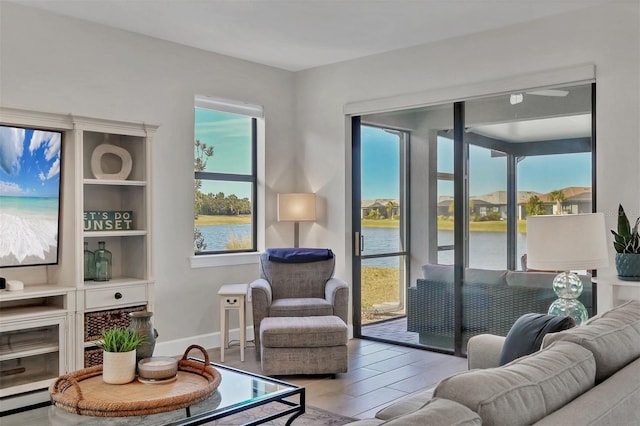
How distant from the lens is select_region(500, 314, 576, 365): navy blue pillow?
7.64ft

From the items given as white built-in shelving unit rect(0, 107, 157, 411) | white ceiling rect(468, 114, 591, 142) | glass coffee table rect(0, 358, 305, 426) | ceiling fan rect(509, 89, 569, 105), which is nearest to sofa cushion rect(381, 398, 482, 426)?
glass coffee table rect(0, 358, 305, 426)

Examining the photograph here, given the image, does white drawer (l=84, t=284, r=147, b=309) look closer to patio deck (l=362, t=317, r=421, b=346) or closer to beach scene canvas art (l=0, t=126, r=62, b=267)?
beach scene canvas art (l=0, t=126, r=62, b=267)

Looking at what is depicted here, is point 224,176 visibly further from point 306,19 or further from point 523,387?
point 523,387

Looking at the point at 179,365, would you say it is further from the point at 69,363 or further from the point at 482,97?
the point at 482,97

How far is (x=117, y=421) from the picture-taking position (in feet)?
7.55

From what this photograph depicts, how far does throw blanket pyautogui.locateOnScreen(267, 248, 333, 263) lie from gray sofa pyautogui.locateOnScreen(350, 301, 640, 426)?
3238 millimetres

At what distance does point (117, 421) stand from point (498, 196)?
3.43m

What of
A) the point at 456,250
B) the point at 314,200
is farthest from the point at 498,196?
the point at 314,200

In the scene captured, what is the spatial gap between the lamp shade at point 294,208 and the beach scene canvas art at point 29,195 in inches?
84.3

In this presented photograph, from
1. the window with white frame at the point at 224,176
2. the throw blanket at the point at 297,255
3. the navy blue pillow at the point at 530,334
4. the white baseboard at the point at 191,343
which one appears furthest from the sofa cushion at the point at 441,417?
the window with white frame at the point at 224,176

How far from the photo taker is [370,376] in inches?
169

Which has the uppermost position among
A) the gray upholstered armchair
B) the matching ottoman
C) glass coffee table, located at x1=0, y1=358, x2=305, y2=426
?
the gray upholstered armchair

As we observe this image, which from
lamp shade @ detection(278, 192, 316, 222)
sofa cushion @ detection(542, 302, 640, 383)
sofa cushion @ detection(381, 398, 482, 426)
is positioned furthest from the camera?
lamp shade @ detection(278, 192, 316, 222)

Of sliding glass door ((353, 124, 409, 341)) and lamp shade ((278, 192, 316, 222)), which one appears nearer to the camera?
sliding glass door ((353, 124, 409, 341))
